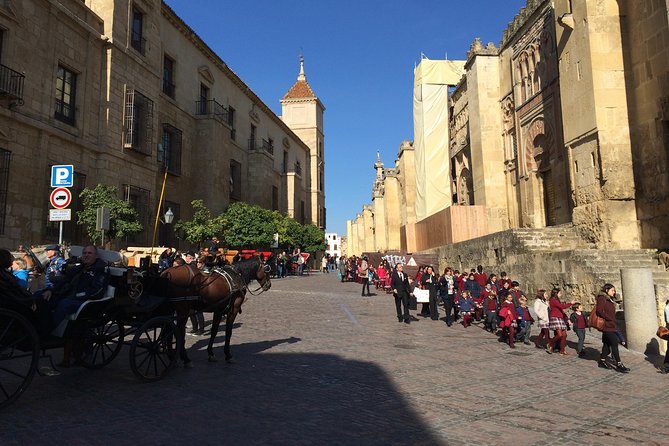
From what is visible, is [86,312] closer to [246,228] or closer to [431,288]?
[431,288]

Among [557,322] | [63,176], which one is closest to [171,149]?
[63,176]

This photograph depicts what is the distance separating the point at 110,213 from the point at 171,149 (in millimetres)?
10215

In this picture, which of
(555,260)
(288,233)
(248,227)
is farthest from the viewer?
Result: (288,233)

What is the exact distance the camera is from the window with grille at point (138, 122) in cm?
1906

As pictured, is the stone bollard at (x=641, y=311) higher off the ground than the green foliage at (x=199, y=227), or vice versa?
the green foliage at (x=199, y=227)

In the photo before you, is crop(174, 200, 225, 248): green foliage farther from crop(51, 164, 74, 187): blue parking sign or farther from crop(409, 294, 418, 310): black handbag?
crop(51, 164, 74, 187): blue parking sign

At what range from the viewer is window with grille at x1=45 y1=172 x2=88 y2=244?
1541cm

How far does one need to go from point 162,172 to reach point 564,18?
1951 cm

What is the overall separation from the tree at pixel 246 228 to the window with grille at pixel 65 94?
10501 mm

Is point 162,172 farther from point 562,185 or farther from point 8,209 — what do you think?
point 562,185

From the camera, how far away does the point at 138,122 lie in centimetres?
1995

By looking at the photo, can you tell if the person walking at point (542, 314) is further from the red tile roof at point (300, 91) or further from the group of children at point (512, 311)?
the red tile roof at point (300, 91)

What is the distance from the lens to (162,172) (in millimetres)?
23969

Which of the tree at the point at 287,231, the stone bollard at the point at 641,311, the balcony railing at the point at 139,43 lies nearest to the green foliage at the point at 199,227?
the tree at the point at 287,231
